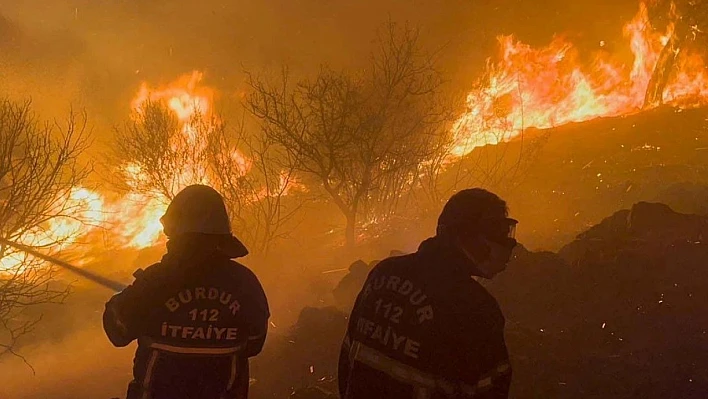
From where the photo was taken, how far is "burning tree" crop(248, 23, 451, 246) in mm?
16828

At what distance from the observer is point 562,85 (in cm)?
2428

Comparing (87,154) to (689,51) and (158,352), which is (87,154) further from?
(158,352)

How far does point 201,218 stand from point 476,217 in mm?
1446

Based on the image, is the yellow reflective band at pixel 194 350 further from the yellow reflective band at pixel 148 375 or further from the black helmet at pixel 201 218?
the black helmet at pixel 201 218

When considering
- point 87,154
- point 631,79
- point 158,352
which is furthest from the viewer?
point 87,154

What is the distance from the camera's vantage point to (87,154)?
30234mm

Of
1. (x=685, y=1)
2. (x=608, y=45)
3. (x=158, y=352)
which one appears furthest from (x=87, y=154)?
(x=158, y=352)

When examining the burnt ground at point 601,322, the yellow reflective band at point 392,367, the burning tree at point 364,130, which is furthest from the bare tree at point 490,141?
the yellow reflective band at point 392,367

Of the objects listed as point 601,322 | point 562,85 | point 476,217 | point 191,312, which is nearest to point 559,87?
point 562,85

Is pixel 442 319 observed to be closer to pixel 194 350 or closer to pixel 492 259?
pixel 492 259

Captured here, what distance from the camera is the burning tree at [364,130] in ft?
55.2

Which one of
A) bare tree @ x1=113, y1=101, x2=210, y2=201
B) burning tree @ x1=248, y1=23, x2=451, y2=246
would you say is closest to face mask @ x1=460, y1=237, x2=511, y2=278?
burning tree @ x1=248, y1=23, x2=451, y2=246

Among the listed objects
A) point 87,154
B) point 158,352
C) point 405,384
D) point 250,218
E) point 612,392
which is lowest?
point 612,392

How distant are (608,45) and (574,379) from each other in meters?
21.4
